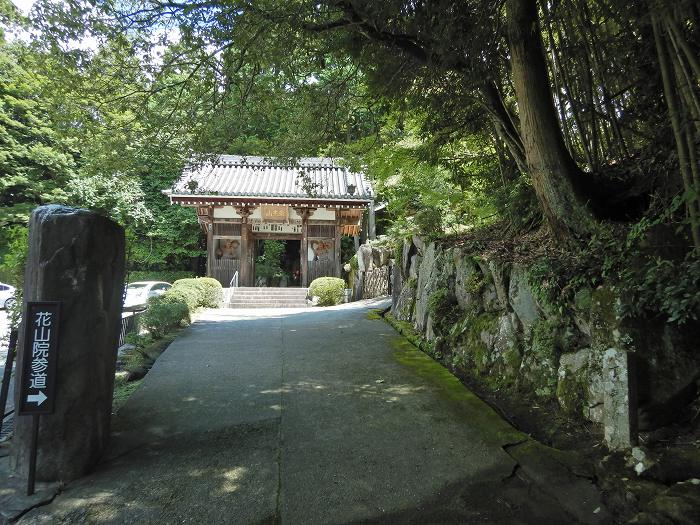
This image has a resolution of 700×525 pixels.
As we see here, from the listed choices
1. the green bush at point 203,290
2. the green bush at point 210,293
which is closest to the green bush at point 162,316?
the green bush at point 203,290

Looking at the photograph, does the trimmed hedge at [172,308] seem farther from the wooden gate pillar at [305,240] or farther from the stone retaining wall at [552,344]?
the wooden gate pillar at [305,240]

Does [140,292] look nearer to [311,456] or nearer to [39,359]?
[39,359]

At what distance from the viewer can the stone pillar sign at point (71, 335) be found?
106 inches

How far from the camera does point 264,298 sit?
15195 millimetres

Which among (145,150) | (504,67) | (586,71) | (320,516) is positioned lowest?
(320,516)

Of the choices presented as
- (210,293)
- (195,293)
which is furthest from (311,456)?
(210,293)

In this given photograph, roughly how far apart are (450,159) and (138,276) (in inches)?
776

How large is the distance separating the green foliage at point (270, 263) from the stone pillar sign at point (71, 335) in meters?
20.3

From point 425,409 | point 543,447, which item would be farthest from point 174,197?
point 543,447

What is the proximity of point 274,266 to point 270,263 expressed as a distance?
290 millimetres

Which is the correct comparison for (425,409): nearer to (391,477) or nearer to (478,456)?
(478,456)

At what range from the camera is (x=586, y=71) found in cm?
464

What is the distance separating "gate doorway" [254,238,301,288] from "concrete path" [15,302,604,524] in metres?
17.9

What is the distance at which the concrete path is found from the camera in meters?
2.42
